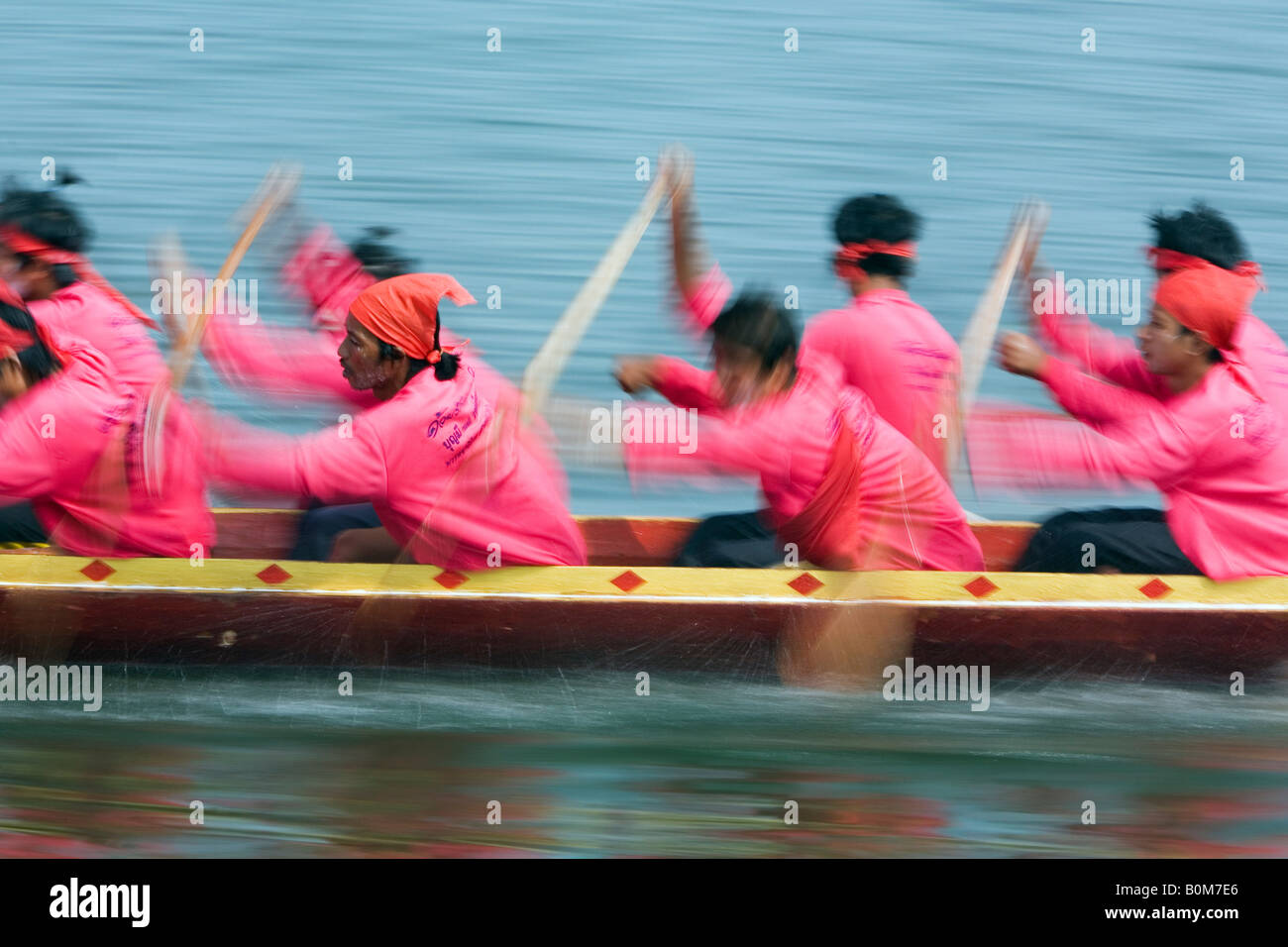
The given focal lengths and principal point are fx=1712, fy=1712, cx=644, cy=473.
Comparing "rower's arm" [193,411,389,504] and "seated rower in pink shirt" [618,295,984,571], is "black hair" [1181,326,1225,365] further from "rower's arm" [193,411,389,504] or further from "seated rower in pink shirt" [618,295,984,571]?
"rower's arm" [193,411,389,504]

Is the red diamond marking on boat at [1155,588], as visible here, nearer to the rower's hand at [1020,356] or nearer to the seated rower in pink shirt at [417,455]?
the rower's hand at [1020,356]

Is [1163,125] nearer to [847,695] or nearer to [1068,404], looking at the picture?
[1068,404]

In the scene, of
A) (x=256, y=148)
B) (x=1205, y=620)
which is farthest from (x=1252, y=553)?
(x=256, y=148)

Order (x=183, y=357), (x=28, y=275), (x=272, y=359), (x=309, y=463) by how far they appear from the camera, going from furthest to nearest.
Answer: (x=272, y=359) → (x=28, y=275) → (x=183, y=357) → (x=309, y=463)

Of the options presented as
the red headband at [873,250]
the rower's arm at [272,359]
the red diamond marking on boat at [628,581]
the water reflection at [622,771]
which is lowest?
the water reflection at [622,771]

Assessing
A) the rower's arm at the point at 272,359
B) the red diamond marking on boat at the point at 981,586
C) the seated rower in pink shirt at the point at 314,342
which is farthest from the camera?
the rower's arm at the point at 272,359

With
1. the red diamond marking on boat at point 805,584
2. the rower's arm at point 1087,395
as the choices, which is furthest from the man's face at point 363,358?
the rower's arm at point 1087,395

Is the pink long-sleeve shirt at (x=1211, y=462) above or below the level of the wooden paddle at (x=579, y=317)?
below

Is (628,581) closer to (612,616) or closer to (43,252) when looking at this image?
(612,616)

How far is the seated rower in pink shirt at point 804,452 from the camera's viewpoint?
3.13 m

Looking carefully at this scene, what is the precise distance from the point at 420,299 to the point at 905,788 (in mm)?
1227

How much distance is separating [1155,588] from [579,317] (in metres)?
1.22

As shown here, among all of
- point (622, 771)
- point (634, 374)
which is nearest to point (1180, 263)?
point (634, 374)

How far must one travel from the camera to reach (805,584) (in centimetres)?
311
